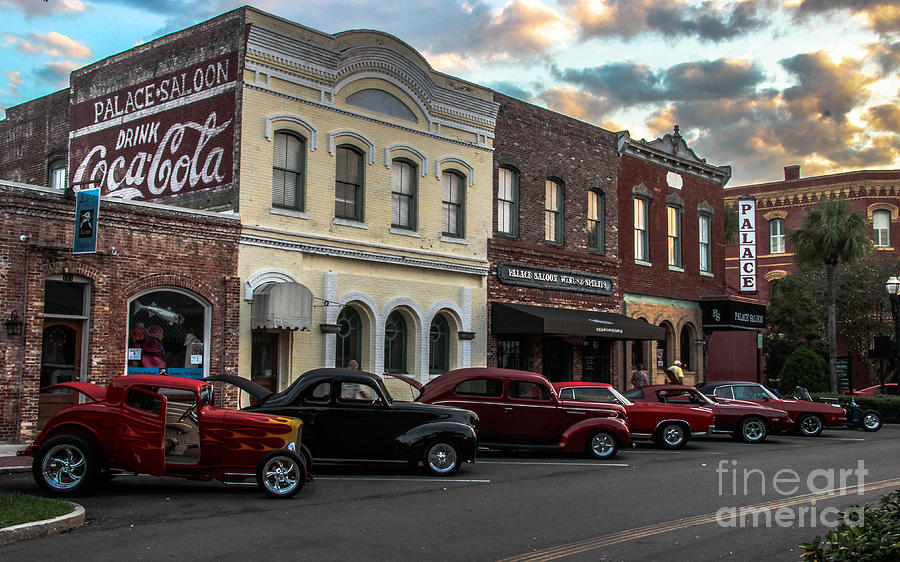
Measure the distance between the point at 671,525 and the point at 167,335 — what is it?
11.9 meters

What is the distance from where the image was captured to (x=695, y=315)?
110 feet

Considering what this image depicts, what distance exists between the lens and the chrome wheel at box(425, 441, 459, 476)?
48.0 feet

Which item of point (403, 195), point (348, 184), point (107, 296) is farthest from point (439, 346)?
point (107, 296)

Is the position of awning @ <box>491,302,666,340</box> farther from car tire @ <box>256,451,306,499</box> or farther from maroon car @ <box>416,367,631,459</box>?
car tire @ <box>256,451,306,499</box>

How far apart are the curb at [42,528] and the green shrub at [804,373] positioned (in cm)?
2877

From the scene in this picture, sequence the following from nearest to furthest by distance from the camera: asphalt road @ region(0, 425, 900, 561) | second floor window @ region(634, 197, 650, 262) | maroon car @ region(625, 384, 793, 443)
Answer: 1. asphalt road @ region(0, 425, 900, 561)
2. maroon car @ region(625, 384, 793, 443)
3. second floor window @ region(634, 197, 650, 262)

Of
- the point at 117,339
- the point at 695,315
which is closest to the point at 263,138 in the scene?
the point at 117,339

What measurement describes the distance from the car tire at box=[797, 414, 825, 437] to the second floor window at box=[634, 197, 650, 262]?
894 cm

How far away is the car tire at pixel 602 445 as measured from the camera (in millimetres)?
17797

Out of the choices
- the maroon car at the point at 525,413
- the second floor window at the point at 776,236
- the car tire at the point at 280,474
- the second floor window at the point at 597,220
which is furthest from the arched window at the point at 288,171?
the second floor window at the point at 776,236

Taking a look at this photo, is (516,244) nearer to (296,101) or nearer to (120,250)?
(296,101)

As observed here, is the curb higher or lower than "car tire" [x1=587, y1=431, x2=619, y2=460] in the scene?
lower

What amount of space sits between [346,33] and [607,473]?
41.0 ft

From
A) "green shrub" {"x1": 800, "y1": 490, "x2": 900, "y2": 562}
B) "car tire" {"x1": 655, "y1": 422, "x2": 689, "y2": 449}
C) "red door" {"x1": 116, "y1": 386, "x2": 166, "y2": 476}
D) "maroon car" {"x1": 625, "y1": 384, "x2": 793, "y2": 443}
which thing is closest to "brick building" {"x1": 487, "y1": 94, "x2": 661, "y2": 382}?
"maroon car" {"x1": 625, "y1": 384, "x2": 793, "y2": 443}
